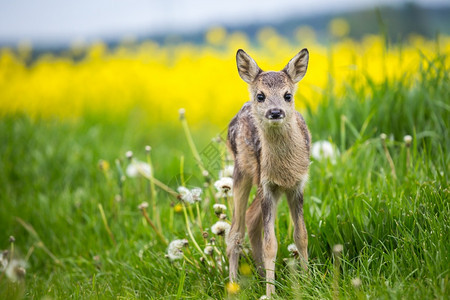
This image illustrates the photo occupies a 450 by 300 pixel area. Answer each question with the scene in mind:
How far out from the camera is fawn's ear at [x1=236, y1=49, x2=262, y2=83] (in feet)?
9.70

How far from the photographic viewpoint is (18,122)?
23.0 feet

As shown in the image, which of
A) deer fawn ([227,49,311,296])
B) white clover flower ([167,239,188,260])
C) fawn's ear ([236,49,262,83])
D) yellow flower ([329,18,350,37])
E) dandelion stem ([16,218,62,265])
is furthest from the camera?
yellow flower ([329,18,350,37])

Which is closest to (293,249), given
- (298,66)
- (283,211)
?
(283,211)

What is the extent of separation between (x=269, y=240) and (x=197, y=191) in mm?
785

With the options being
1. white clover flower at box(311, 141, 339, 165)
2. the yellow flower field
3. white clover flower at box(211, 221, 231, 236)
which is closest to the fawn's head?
white clover flower at box(211, 221, 231, 236)

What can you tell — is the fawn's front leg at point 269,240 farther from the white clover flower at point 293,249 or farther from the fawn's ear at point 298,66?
the fawn's ear at point 298,66

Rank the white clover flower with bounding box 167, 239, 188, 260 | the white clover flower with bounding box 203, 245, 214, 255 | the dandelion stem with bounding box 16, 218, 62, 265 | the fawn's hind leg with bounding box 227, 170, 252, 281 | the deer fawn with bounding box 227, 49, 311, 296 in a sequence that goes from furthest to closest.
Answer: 1. the dandelion stem with bounding box 16, 218, 62, 265
2. the white clover flower with bounding box 167, 239, 188, 260
3. the white clover flower with bounding box 203, 245, 214, 255
4. the fawn's hind leg with bounding box 227, 170, 252, 281
5. the deer fawn with bounding box 227, 49, 311, 296

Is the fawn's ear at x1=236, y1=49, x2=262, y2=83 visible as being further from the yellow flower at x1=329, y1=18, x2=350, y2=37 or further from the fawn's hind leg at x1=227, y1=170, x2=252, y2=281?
the yellow flower at x1=329, y1=18, x2=350, y2=37

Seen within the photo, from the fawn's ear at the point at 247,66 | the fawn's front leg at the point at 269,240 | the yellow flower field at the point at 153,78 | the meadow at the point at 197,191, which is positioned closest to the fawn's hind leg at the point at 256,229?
the meadow at the point at 197,191

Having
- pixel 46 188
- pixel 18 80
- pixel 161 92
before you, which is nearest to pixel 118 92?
pixel 161 92

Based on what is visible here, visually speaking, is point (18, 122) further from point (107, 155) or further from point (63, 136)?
point (107, 155)

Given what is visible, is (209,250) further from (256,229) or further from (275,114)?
(275,114)

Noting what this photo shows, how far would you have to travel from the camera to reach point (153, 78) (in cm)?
1025

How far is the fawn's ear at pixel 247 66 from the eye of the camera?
9.70 feet
